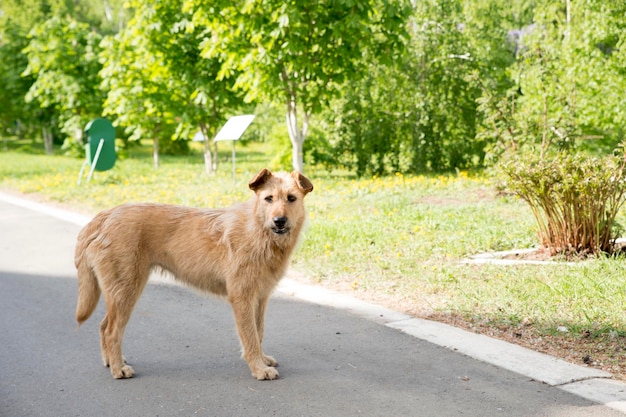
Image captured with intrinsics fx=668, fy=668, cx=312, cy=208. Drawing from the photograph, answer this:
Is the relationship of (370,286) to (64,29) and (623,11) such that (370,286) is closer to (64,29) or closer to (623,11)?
(623,11)

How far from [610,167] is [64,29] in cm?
2650

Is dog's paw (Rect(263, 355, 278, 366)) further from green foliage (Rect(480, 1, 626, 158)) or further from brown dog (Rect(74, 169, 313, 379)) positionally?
green foliage (Rect(480, 1, 626, 158))

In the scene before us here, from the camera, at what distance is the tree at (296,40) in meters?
14.0

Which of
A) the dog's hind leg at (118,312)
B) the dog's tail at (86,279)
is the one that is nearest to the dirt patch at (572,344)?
the dog's hind leg at (118,312)

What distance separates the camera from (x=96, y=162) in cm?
1941

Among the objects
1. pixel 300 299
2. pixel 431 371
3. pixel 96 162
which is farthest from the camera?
pixel 96 162

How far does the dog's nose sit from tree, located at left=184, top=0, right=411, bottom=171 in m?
9.28

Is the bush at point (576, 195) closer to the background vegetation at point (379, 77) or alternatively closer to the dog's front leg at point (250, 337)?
the dog's front leg at point (250, 337)

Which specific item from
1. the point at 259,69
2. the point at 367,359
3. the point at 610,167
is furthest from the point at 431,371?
the point at 259,69

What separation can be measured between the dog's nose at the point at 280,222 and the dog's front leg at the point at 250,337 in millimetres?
594

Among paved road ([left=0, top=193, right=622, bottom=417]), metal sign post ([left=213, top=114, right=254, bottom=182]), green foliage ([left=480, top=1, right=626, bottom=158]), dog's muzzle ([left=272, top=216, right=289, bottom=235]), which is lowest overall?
paved road ([left=0, top=193, right=622, bottom=417])

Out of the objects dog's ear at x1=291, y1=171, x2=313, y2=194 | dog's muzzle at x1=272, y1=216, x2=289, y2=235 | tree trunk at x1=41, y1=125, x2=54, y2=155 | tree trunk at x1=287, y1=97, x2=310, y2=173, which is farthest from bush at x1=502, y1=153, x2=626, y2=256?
tree trunk at x1=41, y1=125, x2=54, y2=155

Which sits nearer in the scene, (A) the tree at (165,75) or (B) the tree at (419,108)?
(B) the tree at (419,108)

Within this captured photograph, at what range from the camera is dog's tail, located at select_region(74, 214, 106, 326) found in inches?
198
